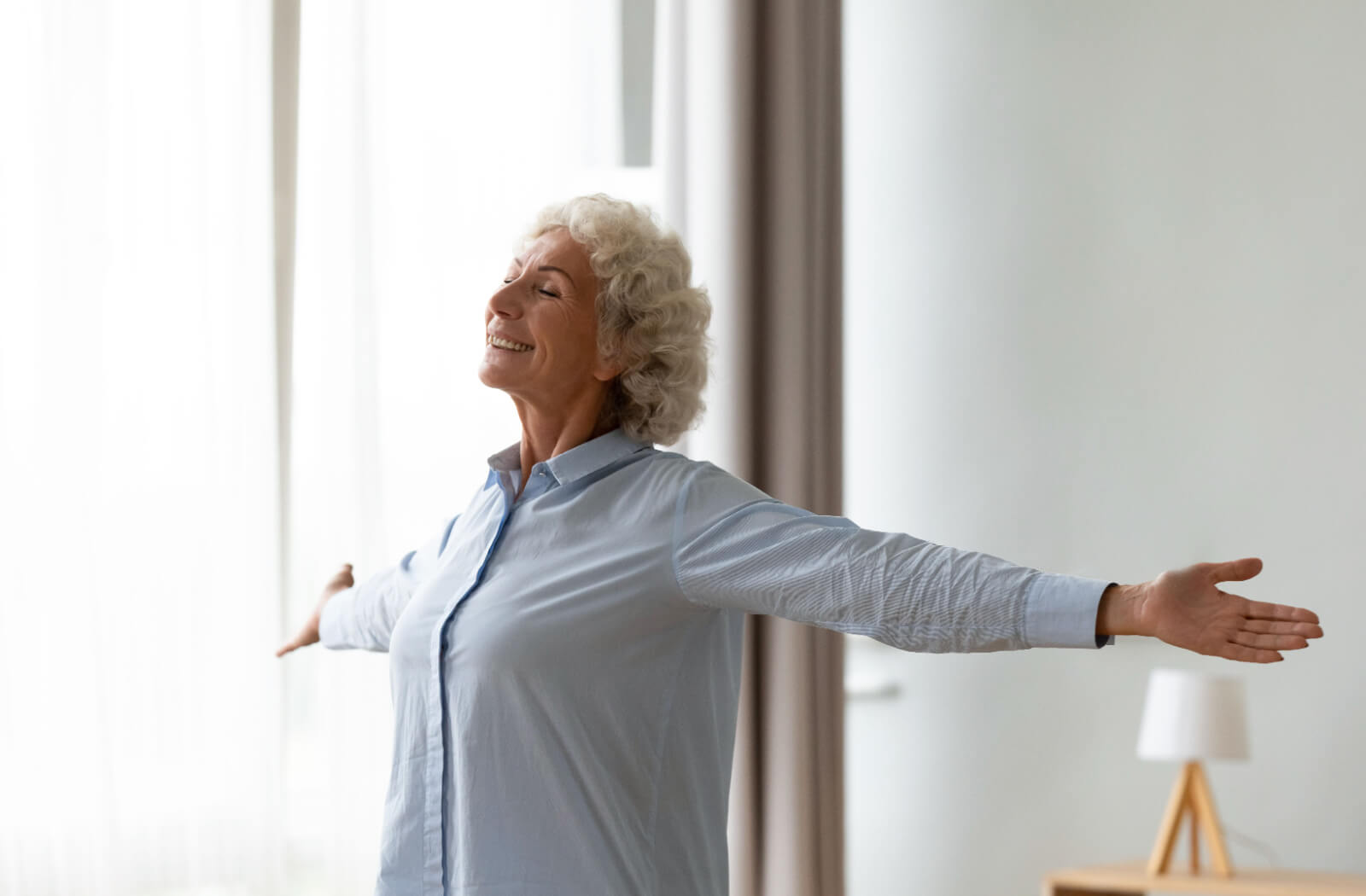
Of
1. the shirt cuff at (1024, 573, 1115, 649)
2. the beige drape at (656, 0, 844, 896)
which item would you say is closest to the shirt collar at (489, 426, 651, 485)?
the shirt cuff at (1024, 573, 1115, 649)

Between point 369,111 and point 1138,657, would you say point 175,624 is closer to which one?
point 369,111

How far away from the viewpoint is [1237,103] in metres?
3.28

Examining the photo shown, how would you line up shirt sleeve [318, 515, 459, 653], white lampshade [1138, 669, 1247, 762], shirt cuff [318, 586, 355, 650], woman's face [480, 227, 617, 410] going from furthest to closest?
white lampshade [1138, 669, 1247, 762]
shirt cuff [318, 586, 355, 650]
shirt sleeve [318, 515, 459, 653]
woman's face [480, 227, 617, 410]

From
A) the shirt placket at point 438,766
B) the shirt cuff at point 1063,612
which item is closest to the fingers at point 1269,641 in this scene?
the shirt cuff at point 1063,612

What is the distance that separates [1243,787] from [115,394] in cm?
258

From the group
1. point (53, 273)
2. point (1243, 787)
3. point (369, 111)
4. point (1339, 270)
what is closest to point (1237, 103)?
point (1339, 270)

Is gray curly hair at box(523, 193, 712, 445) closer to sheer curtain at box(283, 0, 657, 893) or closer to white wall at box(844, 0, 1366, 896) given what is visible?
sheer curtain at box(283, 0, 657, 893)

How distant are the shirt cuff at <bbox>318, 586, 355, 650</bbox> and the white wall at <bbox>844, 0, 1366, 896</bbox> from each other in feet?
5.85

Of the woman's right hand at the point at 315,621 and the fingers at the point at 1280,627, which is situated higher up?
the fingers at the point at 1280,627

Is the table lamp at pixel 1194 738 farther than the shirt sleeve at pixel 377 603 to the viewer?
Yes

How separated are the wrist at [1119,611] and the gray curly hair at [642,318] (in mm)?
653

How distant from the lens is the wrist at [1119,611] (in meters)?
1.22

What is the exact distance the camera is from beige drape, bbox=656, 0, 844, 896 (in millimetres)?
2912

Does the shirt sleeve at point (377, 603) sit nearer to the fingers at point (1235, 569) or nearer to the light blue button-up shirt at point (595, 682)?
the light blue button-up shirt at point (595, 682)
